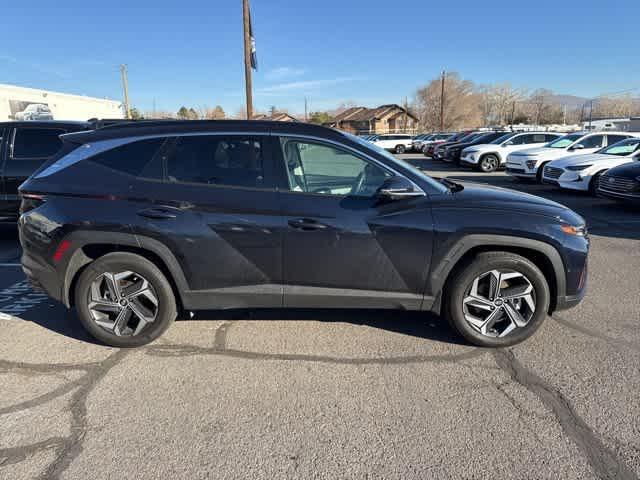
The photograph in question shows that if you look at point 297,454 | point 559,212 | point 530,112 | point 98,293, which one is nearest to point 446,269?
point 559,212

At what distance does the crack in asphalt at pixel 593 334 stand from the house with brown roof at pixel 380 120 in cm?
6249

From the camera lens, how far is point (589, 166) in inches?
427

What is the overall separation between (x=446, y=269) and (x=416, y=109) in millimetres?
84605

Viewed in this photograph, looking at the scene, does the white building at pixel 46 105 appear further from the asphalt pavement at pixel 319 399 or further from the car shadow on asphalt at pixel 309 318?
the asphalt pavement at pixel 319 399

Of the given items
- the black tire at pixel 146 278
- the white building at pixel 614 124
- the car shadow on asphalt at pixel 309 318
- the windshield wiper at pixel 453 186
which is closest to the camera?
the black tire at pixel 146 278

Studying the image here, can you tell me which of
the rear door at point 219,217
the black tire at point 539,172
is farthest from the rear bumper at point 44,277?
the black tire at point 539,172

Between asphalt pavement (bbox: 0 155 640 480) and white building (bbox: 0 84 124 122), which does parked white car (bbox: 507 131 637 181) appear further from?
white building (bbox: 0 84 124 122)

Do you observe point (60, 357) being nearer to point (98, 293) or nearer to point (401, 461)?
point (98, 293)

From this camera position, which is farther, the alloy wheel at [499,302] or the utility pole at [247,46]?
the utility pole at [247,46]

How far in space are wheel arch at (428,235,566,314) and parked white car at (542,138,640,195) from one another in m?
8.63

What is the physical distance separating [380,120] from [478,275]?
65536 millimetres

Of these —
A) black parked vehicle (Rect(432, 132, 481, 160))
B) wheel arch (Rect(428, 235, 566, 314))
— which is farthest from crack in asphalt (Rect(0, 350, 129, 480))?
black parked vehicle (Rect(432, 132, 481, 160))

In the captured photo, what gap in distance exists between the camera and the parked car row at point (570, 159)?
8.70 meters

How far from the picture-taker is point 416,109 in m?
81.8
